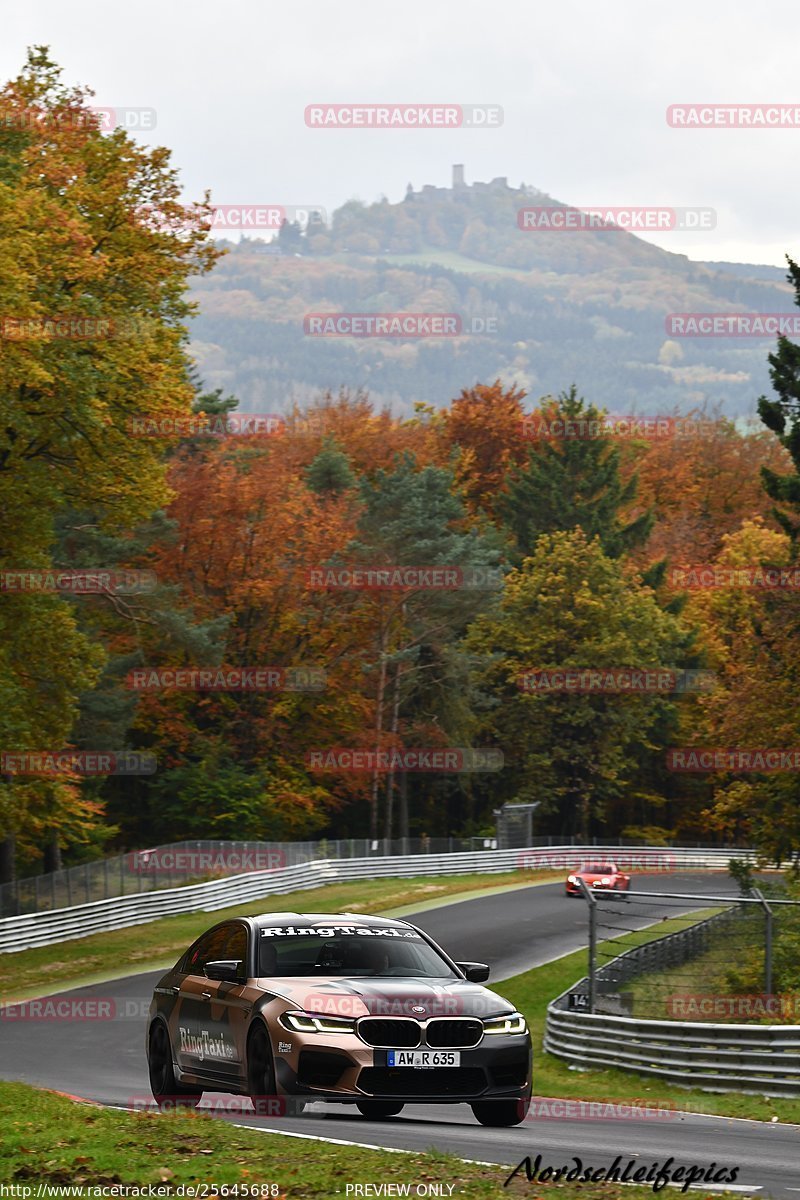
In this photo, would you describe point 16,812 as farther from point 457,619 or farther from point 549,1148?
point 457,619

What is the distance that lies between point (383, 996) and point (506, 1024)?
933 mm

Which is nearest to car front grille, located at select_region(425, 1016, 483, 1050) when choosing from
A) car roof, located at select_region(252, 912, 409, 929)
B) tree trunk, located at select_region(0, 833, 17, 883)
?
car roof, located at select_region(252, 912, 409, 929)

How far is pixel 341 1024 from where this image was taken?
1178 centimetres

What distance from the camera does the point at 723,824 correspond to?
43.5 m

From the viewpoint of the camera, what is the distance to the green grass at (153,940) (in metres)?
36.3

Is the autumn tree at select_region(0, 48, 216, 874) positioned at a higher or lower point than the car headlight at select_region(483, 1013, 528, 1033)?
higher

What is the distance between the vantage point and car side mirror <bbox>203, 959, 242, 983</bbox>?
507 inches

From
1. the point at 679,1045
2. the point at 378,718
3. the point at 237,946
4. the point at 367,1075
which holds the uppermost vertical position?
the point at 237,946

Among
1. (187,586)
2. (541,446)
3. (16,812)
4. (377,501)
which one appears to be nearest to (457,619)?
(377,501)

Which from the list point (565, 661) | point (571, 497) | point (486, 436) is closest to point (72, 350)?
point (565, 661)

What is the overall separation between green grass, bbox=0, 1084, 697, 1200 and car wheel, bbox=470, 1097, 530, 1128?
104cm

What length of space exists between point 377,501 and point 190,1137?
2409 inches

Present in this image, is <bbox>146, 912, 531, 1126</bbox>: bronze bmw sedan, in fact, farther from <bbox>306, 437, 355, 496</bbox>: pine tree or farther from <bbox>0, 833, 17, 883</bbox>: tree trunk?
<bbox>306, 437, 355, 496</bbox>: pine tree

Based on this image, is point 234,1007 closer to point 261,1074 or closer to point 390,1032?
point 261,1074
